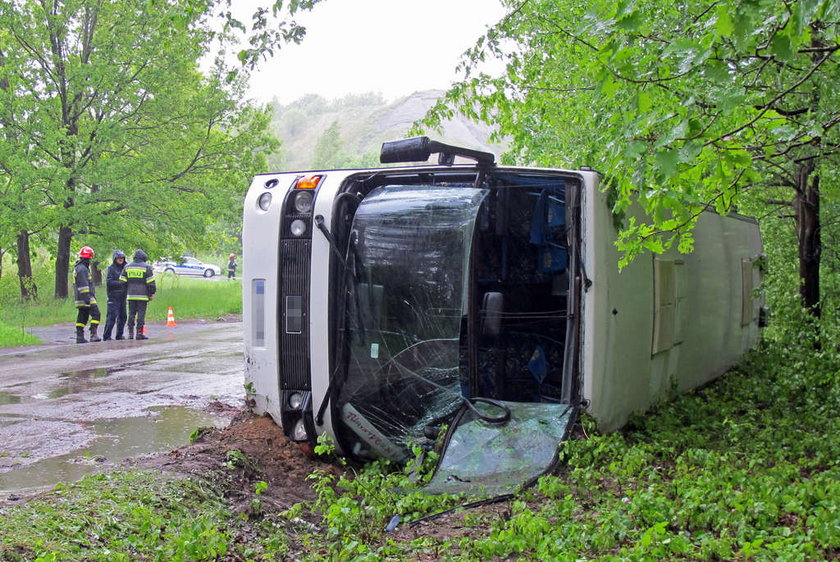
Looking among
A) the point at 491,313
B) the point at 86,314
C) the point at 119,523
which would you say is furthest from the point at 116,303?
the point at 119,523

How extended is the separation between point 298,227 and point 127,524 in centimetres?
251

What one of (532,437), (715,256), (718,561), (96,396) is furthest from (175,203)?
(718,561)

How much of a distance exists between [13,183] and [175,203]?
172 inches

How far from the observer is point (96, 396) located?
8.59 meters

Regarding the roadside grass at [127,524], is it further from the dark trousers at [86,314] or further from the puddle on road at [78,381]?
the dark trousers at [86,314]

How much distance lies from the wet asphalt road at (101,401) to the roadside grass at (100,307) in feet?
11.5

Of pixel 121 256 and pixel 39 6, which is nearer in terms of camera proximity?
pixel 121 256

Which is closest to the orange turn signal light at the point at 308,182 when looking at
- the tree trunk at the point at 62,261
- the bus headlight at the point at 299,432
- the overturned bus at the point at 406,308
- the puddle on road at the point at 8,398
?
the overturned bus at the point at 406,308

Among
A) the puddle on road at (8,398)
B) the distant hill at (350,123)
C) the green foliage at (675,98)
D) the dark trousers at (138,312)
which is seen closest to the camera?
the green foliage at (675,98)

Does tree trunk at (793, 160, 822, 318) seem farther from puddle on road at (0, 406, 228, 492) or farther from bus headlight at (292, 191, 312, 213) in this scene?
puddle on road at (0, 406, 228, 492)

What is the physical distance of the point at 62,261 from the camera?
22.1 metres

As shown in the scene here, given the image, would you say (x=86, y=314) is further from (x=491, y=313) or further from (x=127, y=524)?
(x=127, y=524)

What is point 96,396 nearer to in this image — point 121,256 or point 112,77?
point 121,256

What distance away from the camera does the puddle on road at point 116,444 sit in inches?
208
